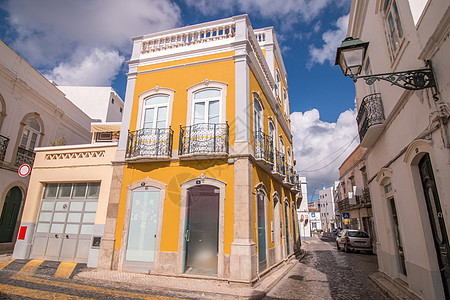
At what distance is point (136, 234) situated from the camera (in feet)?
27.2

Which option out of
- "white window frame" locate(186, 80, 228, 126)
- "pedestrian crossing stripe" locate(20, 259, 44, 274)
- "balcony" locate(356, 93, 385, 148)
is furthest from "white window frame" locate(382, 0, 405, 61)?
"pedestrian crossing stripe" locate(20, 259, 44, 274)

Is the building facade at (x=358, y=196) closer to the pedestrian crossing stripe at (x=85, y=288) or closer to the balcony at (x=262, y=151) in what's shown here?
the balcony at (x=262, y=151)

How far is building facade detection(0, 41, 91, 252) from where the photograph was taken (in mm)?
11625

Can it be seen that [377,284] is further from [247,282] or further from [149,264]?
[149,264]

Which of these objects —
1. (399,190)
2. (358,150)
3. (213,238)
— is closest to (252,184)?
(213,238)

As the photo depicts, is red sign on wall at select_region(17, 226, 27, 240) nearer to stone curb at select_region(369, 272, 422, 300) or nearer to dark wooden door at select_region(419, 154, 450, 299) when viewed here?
stone curb at select_region(369, 272, 422, 300)

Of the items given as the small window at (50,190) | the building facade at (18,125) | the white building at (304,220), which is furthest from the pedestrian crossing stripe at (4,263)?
the white building at (304,220)

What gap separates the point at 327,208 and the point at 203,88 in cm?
5629

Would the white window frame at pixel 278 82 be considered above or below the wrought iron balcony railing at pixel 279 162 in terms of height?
above

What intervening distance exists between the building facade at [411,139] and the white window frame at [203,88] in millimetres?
4647

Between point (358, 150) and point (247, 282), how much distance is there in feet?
68.0

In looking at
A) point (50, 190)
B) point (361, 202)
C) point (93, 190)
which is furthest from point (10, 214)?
point (361, 202)

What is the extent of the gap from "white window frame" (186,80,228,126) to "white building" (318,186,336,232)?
50.6m

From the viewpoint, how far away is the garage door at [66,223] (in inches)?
363
